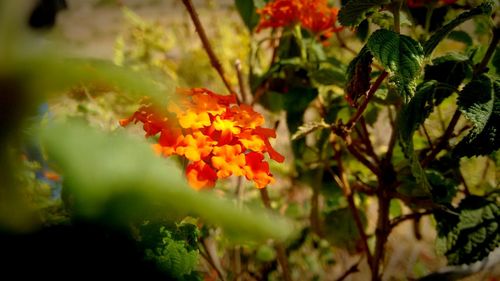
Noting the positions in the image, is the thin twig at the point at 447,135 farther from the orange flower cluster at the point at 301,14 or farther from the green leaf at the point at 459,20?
the orange flower cluster at the point at 301,14

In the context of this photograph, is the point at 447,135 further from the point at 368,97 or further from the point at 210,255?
the point at 210,255

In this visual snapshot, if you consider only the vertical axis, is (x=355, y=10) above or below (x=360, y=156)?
above

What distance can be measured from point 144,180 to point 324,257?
1.32 m

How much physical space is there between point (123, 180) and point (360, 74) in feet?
1.31

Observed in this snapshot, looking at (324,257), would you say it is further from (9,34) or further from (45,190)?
(9,34)

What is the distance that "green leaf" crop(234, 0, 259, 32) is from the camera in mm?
813

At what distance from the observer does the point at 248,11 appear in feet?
2.69

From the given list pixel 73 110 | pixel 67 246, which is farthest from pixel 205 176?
pixel 73 110

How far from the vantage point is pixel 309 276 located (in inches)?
52.8

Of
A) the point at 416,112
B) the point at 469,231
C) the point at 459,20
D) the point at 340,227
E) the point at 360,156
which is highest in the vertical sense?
the point at 459,20

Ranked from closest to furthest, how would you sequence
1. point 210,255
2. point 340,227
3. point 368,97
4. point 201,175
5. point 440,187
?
point 201,175, point 368,97, point 440,187, point 210,255, point 340,227

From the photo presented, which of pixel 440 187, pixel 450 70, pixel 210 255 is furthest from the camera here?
pixel 210 255

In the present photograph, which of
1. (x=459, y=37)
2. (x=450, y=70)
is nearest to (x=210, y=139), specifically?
(x=450, y=70)

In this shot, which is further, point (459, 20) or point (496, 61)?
point (496, 61)
